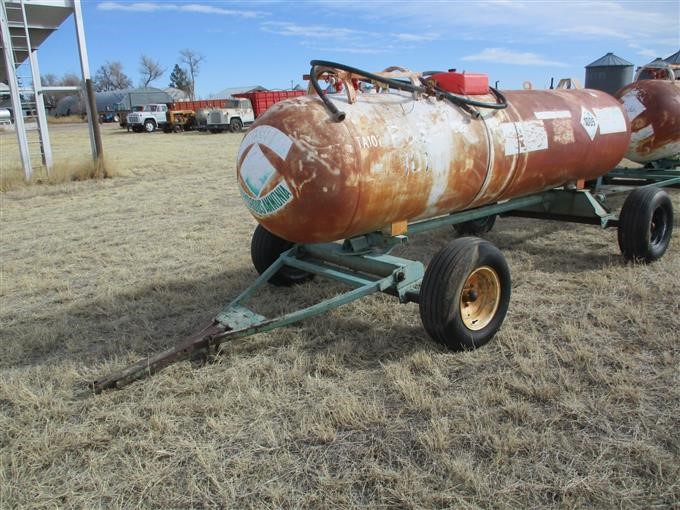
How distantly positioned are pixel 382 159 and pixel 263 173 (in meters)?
0.67

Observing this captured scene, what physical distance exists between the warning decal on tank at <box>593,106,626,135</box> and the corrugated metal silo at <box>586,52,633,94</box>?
17885 millimetres

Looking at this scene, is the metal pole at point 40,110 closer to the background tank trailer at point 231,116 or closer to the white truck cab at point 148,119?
the background tank trailer at point 231,116

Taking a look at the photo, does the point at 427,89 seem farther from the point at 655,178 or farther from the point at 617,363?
the point at 655,178

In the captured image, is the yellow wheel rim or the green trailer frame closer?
the green trailer frame

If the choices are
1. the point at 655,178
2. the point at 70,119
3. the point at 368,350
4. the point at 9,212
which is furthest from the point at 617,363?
the point at 70,119

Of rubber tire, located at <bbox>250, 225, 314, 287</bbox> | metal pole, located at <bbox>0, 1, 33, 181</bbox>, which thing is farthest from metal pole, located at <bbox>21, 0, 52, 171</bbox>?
rubber tire, located at <bbox>250, 225, 314, 287</bbox>

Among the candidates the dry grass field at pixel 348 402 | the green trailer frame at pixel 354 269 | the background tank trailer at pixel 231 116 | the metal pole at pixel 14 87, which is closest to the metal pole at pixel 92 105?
the metal pole at pixel 14 87

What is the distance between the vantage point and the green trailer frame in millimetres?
3016

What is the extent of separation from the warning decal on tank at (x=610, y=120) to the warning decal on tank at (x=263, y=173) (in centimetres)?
296

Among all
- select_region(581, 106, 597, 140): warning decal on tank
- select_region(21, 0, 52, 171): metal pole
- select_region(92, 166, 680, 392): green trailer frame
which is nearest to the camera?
select_region(92, 166, 680, 392): green trailer frame

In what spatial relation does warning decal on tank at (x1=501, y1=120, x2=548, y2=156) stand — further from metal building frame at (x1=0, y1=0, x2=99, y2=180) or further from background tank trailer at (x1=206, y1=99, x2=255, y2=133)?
background tank trailer at (x1=206, y1=99, x2=255, y2=133)

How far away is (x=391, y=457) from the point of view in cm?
233

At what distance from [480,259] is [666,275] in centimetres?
206

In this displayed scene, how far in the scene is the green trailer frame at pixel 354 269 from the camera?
302cm
